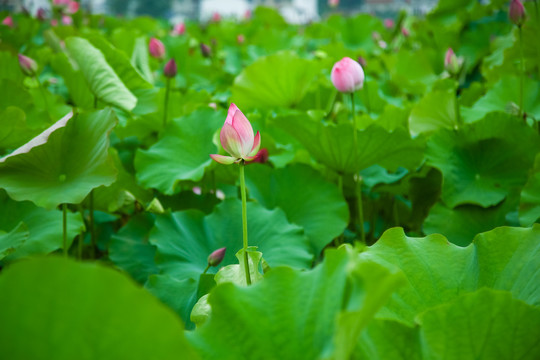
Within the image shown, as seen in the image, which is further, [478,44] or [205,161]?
[478,44]

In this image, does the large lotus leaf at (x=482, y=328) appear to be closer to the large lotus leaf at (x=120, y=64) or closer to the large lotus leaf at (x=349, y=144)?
the large lotus leaf at (x=349, y=144)

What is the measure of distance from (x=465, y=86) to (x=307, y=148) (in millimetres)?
1268

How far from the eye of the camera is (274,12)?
3.94 metres

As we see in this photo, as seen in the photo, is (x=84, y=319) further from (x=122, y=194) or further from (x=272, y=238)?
(x=122, y=194)

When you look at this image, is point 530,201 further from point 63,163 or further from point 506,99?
point 63,163

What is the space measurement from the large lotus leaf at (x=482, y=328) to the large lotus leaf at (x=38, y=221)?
2.09 feet

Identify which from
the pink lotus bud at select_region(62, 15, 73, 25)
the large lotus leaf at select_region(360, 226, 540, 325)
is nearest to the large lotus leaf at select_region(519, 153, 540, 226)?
the large lotus leaf at select_region(360, 226, 540, 325)

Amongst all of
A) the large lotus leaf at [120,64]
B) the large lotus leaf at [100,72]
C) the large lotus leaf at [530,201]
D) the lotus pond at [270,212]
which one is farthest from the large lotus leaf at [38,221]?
the large lotus leaf at [530,201]

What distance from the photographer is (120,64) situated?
46.9 inches

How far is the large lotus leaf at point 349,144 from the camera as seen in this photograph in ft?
3.37

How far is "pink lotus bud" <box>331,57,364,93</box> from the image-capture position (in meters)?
1.02

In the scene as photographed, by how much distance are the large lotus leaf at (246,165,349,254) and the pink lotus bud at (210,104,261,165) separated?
1.23ft

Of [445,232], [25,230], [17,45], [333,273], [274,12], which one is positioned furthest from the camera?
[274,12]

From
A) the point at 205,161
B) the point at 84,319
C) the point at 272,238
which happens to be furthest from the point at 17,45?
the point at 84,319
